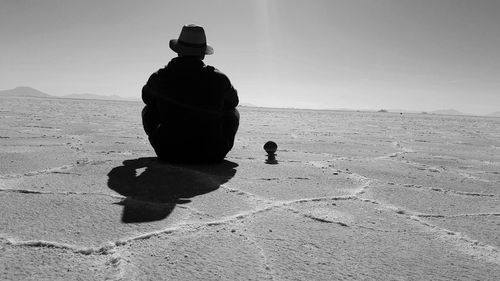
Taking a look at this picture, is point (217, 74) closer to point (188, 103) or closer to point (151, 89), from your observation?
point (188, 103)

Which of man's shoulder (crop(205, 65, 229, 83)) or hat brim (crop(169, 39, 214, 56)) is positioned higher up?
hat brim (crop(169, 39, 214, 56))

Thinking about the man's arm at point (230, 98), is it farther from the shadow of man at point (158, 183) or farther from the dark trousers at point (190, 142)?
the shadow of man at point (158, 183)

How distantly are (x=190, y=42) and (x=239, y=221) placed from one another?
195cm

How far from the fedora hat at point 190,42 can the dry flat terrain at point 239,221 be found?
3.29 feet

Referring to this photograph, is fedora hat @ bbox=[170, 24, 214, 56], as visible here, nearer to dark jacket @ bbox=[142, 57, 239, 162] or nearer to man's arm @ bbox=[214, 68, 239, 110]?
dark jacket @ bbox=[142, 57, 239, 162]

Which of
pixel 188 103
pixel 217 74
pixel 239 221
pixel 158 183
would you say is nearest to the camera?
pixel 239 221

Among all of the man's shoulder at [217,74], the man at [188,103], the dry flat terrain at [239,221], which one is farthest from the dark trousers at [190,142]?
the man's shoulder at [217,74]

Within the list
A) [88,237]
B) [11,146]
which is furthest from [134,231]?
[11,146]

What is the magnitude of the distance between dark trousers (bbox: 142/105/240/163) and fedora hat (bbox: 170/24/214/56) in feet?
1.89

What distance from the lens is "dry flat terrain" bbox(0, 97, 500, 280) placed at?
5.07 ft

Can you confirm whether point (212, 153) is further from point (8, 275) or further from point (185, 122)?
point (8, 275)

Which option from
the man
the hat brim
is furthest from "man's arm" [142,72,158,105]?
the hat brim

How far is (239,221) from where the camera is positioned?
6.83 ft

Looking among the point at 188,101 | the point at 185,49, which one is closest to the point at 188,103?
the point at 188,101
